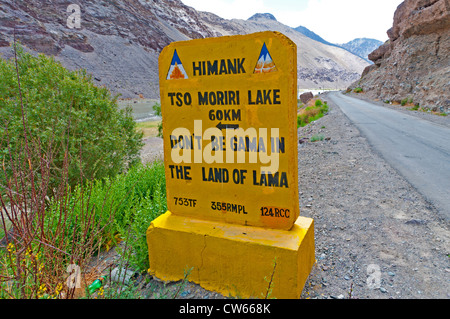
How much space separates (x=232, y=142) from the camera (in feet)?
9.05

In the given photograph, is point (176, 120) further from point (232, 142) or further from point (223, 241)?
point (223, 241)

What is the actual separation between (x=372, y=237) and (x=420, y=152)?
6.23m

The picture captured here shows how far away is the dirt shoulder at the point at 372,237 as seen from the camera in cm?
271

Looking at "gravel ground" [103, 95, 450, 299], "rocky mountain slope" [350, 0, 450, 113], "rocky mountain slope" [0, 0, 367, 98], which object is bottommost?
"gravel ground" [103, 95, 450, 299]

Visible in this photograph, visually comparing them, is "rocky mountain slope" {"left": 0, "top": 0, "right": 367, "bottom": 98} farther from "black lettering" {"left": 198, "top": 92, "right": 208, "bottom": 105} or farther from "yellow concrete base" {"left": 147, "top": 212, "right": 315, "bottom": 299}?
"yellow concrete base" {"left": 147, "top": 212, "right": 315, "bottom": 299}

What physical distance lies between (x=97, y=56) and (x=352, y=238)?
257ft

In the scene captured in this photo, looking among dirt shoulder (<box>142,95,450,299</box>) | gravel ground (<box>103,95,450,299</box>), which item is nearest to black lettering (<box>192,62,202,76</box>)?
gravel ground (<box>103,95,450,299</box>)

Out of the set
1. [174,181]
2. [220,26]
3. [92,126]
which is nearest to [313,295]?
[174,181]

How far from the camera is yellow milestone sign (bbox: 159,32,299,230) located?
249 cm

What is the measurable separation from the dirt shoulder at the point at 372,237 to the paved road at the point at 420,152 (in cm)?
31

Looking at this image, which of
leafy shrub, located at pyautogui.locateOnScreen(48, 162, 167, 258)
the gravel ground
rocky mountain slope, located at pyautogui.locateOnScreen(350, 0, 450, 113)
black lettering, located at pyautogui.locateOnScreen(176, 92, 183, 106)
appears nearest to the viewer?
the gravel ground

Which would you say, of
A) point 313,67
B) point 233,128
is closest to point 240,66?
point 233,128

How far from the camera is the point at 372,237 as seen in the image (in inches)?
141

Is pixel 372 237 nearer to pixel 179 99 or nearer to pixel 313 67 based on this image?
pixel 179 99
